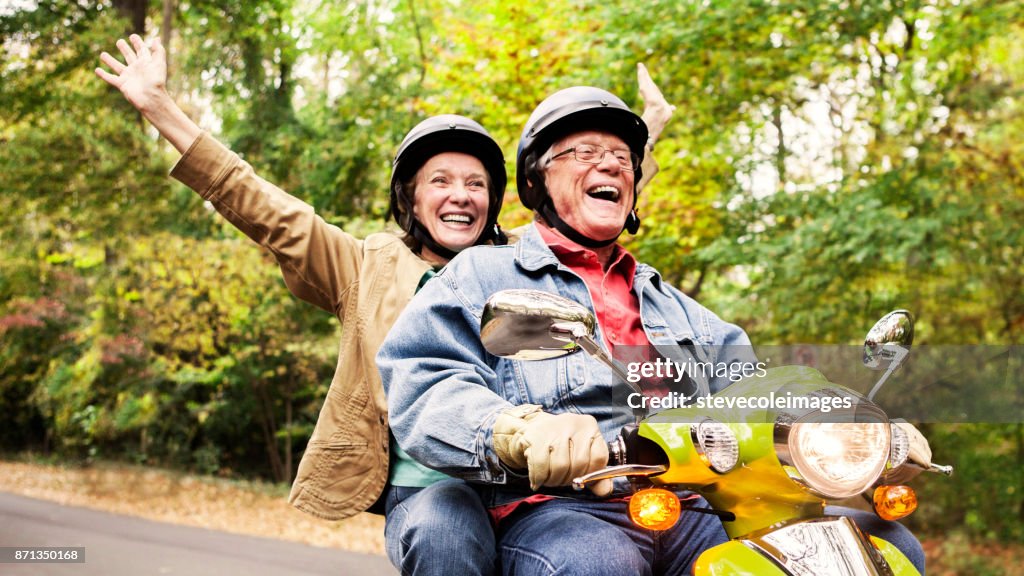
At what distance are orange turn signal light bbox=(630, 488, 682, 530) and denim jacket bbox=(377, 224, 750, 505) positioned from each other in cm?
27

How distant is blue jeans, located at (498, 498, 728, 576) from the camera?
6.67 ft

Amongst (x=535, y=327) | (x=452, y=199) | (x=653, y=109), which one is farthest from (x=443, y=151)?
(x=535, y=327)

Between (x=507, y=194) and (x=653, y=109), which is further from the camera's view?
(x=507, y=194)

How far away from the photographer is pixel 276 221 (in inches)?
148

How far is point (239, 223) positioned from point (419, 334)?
1.72m

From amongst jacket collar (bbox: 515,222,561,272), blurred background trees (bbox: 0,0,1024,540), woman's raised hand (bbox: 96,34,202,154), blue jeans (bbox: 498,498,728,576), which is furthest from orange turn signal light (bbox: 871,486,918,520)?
blurred background trees (bbox: 0,0,1024,540)

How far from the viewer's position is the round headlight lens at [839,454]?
5.68ft

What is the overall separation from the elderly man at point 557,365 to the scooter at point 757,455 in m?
0.12

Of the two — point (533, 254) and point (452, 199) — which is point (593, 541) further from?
point (452, 199)

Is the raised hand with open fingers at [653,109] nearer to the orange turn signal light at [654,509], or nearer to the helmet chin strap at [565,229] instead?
the helmet chin strap at [565,229]

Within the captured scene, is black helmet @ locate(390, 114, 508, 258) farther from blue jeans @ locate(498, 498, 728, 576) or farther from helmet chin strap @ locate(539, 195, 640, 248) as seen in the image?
blue jeans @ locate(498, 498, 728, 576)

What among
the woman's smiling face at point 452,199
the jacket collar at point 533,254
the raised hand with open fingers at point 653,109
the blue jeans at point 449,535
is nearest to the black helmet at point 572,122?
the jacket collar at point 533,254

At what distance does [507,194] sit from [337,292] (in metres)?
5.45

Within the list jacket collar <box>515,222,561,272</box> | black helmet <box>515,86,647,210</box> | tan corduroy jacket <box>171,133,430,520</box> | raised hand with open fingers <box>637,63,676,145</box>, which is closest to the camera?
jacket collar <box>515,222,561,272</box>
